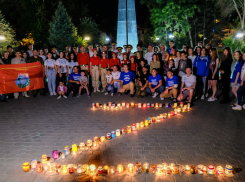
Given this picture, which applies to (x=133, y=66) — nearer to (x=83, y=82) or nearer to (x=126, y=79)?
(x=126, y=79)

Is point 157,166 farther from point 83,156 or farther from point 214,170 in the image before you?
point 83,156

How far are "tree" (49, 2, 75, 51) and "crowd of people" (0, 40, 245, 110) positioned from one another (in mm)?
21050

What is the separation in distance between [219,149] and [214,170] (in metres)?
0.98

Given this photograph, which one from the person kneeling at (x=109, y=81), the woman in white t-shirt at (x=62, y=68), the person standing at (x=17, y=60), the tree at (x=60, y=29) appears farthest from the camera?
the tree at (x=60, y=29)

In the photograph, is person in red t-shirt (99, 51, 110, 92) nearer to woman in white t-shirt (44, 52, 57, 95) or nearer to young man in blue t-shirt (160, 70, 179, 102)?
woman in white t-shirt (44, 52, 57, 95)

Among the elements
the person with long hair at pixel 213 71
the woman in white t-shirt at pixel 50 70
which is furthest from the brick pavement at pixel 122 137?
the woman in white t-shirt at pixel 50 70

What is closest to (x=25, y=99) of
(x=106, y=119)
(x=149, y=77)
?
(x=106, y=119)

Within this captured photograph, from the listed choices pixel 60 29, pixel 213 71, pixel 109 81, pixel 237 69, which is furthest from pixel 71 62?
pixel 60 29

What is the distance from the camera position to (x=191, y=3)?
84.9 feet

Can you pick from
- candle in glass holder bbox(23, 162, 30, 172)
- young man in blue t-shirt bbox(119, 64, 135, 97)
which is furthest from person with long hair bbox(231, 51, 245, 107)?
candle in glass holder bbox(23, 162, 30, 172)

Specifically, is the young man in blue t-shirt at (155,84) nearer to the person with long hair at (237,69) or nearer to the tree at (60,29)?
the person with long hair at (237,69)

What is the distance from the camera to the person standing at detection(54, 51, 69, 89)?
9.86 metres

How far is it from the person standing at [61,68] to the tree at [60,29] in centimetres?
2234

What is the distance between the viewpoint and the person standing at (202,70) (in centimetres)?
856
